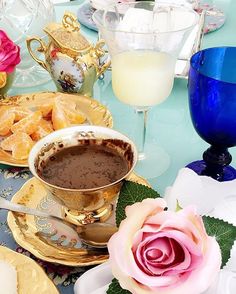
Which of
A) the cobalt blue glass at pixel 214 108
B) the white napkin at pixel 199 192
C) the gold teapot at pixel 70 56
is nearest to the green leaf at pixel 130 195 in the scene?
the white napkin at pixel 199 192

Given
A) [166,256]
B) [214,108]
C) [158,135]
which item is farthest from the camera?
[158,135]

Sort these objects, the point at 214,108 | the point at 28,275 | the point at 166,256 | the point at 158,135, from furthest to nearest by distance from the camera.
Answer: the point at 158,135, the point at 214,108, the point at 28,275, the point at 166,256

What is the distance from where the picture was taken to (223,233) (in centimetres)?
39

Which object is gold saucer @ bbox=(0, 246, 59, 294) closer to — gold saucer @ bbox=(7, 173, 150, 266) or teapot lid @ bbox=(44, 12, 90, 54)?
gold saucer @ bbox=(7, 173, 150, 266)

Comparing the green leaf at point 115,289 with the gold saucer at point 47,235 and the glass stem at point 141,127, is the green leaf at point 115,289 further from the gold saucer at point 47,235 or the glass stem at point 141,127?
the glass stem at point 141,127

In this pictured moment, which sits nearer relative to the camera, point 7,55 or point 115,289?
point 115,289

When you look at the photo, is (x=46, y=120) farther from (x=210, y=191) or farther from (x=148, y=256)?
(x=148, y=256)

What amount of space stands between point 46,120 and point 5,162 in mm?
109

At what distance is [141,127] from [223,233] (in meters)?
0.34

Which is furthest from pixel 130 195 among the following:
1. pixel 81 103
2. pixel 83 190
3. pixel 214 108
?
pixel 81 103

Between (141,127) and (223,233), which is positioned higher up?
(223,233)

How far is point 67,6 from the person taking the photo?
42.8 inches

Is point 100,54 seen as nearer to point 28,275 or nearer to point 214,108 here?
point 214,108

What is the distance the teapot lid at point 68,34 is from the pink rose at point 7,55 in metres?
0.06
